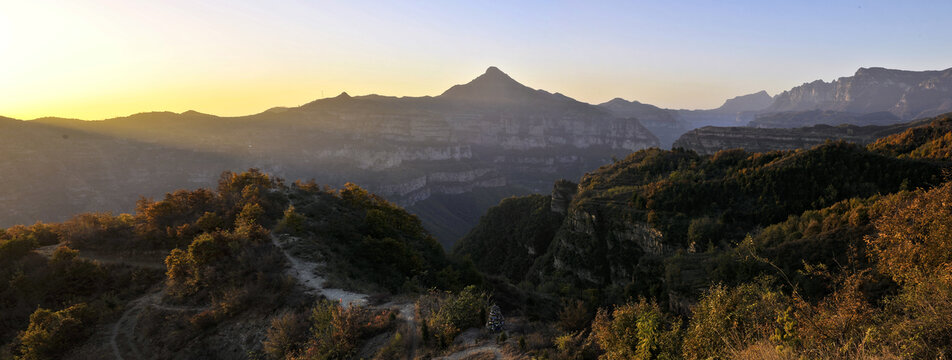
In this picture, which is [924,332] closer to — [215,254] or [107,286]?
[215,254]

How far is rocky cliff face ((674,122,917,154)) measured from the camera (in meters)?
84.0

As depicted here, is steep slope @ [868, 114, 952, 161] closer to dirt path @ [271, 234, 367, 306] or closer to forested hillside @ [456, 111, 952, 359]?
forested hillside @ [456, 111, 952, 359]

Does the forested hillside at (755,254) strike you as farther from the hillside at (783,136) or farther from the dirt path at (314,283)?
the hillside at (783,136)

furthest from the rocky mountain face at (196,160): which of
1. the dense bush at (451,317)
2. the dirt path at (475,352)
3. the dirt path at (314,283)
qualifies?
the dirt path at (475,352)

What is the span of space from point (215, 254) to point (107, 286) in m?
6.92

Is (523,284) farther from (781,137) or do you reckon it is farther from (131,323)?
(781,137)

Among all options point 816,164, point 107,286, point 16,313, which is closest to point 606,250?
point 816,164

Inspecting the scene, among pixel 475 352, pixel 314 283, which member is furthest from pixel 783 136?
pixel 314 283

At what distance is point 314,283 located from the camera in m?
19.0

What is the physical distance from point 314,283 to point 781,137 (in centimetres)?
11660

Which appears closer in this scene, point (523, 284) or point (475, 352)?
point (475, 352)

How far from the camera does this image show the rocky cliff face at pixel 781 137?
8400cm

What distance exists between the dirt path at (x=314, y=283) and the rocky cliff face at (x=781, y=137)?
3546 inches

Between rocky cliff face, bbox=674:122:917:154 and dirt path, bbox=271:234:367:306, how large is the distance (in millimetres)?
90080
